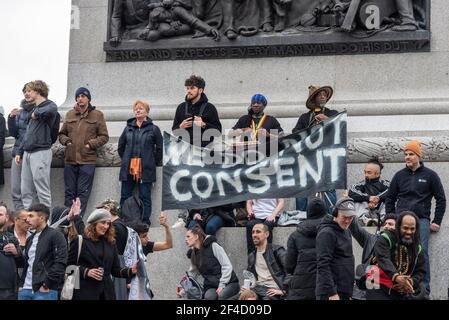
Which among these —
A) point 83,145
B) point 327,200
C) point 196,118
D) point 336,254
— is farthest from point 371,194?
point 83,145

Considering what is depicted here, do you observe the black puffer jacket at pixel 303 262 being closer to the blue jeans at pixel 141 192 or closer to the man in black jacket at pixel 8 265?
the man in black jacket at pixel 8 265

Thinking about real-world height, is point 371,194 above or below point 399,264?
above

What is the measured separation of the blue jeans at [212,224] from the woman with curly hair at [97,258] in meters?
2.92

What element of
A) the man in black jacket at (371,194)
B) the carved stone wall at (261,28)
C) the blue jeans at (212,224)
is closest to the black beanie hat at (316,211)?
the man in black jacket at (371,194)

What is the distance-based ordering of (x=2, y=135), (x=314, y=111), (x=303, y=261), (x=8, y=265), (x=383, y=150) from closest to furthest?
(x=303, y=261) < (x=8, y=265) < (x=314, y=111) < (x=383, y=150) < (x=2, y=135)

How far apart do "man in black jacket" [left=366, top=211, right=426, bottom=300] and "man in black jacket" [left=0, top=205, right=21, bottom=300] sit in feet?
13.7

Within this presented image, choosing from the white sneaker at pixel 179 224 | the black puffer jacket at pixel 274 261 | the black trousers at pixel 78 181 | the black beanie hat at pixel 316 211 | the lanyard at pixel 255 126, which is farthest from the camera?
the black trousers at pixel 78 181

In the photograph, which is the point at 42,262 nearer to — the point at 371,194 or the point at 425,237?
the point at 425,237

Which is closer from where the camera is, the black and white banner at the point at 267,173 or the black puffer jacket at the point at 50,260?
the black puffer jacket at the point at 50,260

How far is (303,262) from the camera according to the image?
19.4 m

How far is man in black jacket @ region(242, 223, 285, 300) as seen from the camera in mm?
20422

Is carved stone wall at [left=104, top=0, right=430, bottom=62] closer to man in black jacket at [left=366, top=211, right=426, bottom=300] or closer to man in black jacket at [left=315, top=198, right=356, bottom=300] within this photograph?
man in black jacket at [left=315, top=198, right=356, bottom=300]

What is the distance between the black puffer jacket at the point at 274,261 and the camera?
20.5m

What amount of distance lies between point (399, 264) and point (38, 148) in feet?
23.1
